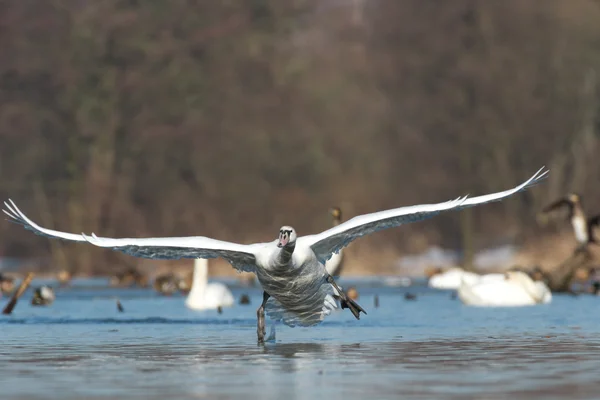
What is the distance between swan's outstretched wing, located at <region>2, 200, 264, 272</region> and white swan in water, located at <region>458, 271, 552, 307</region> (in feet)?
29.4

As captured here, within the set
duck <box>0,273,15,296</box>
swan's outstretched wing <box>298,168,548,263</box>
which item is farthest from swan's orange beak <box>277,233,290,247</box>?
duck <box>0,273,15,296</box>

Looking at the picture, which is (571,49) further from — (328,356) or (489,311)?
Result: (328,356)

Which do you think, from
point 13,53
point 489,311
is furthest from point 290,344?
point 13,53

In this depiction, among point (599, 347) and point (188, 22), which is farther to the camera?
point (188, 22)

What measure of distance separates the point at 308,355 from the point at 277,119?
152ft

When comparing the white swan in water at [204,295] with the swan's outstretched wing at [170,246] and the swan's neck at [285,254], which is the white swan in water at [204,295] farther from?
the swan's neck at [285,254]

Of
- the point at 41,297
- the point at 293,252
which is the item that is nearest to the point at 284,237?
the point at 293,252

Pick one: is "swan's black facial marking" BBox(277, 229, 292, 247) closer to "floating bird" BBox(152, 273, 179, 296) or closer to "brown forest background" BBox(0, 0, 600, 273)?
"floating bird" BBox(152, 273, 179, 296)

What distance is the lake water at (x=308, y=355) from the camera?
1262 cm

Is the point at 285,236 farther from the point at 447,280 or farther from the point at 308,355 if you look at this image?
the point at 447,280

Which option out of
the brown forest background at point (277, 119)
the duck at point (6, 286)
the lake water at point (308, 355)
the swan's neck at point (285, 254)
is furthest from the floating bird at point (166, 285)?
the swan's neck at point (285, 254)

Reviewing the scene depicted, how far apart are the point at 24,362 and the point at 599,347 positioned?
623 cm

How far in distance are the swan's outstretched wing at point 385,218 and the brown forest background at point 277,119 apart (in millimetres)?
32530

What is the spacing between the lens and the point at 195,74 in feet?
186
